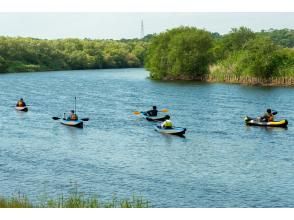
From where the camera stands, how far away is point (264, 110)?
61.3 m

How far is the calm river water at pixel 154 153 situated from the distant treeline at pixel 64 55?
221ft

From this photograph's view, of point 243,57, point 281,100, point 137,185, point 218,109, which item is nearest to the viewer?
point 137,185

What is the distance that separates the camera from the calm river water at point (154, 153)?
30031mm

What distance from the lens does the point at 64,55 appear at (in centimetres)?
14725

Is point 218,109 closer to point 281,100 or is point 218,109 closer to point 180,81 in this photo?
point 281,100

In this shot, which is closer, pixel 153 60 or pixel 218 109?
pixel 218 109

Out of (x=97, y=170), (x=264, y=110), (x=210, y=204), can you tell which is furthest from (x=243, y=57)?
(x=210, y=204)

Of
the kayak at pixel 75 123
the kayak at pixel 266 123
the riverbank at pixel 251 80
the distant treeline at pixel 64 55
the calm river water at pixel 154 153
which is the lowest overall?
the calm river water at pixel 154 153

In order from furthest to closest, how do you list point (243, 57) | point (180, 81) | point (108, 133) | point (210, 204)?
point (180, 81) → point (243, 57) → point (108, 133) → point (210, 204)

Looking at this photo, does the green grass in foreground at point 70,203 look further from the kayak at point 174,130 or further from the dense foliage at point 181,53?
the dense foliage at point 181,53

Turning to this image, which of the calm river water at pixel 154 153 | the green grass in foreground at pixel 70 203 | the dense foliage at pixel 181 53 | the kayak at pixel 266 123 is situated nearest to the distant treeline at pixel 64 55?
the dense foliage at pixel 181 53

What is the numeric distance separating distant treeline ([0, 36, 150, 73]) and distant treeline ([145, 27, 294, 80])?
3957 cm

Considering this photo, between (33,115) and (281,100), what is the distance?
26.8m

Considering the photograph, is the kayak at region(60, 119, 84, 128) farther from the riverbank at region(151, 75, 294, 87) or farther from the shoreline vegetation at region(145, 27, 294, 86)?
the riverbank at region(151, 75, 294, 87)
